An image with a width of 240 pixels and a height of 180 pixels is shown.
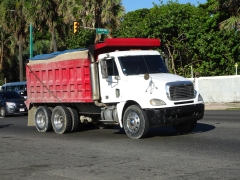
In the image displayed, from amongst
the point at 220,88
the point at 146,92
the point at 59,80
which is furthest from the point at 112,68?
the point at 220,88

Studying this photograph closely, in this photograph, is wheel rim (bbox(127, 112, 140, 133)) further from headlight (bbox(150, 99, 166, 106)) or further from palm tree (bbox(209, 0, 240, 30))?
palm tree (bbox(209, 0, 240, 30))

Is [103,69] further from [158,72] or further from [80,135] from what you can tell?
[80,135]

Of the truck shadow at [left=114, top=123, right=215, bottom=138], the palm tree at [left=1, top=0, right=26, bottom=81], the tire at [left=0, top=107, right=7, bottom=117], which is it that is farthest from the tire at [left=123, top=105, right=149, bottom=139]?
the palm tree at [left=1, top=0, right=26, bottom=81]

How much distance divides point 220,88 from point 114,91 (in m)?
17.6

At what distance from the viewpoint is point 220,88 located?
103 feet

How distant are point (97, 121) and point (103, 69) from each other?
104 inches

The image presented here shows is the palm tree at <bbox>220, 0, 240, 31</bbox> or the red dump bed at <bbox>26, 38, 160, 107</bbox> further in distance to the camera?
the palm tree at <bbox>220, 0, 240, 31</bbox>

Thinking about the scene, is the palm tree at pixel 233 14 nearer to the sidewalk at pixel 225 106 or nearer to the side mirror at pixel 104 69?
the sidewalk at pixel 225 106

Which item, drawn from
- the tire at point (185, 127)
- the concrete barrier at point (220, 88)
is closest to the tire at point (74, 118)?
the tire at point (185, 127)

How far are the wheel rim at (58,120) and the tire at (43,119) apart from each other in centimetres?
45

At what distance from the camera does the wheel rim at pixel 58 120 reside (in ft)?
55.8

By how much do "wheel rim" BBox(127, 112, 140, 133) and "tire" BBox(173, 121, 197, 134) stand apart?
1.69m

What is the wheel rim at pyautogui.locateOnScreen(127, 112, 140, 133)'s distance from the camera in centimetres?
1408

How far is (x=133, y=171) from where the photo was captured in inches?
384
